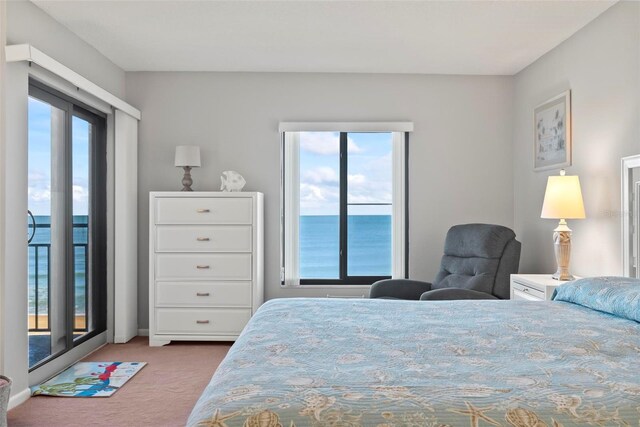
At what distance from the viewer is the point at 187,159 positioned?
4.59 m

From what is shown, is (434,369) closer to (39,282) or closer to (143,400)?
(143,400)

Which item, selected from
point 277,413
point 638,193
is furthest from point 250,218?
point 277,413

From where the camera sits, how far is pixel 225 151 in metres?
4.88

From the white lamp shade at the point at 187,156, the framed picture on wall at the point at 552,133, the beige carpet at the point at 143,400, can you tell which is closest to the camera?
the beige carpet at the point at 143,400

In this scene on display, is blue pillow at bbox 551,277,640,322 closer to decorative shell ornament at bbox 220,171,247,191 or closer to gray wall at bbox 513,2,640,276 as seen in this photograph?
gray wall at bbox 513,2,640,276

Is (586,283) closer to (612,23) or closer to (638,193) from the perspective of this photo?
(638,193)

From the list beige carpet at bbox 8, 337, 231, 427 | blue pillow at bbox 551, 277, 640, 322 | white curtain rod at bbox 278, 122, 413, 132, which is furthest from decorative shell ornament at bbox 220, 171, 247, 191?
blue pillow at bbox 551, 277, 640, 322

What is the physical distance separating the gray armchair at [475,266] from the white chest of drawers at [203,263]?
1.11 m

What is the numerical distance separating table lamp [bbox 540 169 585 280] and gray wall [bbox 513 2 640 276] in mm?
155

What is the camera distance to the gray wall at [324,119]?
488 cm

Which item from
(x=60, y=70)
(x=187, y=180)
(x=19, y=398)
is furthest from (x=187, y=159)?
(x=19, y=398)

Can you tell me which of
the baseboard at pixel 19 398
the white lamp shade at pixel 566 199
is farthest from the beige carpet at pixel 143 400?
the white lamp shade at pixel 566 199

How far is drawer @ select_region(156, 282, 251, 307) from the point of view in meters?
4.46

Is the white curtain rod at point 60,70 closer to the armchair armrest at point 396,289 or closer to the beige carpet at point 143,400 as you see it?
the beige carpet at point 143,400
